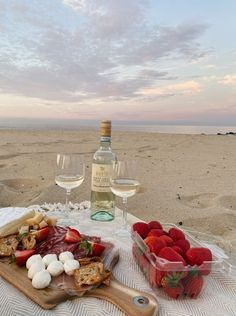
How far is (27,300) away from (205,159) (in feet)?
18.3

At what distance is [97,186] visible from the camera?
1.60 meters

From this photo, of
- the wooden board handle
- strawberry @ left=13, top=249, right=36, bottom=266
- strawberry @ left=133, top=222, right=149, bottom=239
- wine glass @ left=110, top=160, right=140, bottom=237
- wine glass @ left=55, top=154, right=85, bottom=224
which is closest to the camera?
the wooden board handle

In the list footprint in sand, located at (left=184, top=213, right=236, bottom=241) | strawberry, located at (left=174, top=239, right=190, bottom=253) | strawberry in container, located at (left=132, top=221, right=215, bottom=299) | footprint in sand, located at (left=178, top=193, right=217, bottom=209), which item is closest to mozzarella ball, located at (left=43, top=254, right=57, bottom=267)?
strawberry in container, located at (left=132, top=221, right=215, bottom=299)

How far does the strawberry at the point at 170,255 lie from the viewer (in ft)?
3.12

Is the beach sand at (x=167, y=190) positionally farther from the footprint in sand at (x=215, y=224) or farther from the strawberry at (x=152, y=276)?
the strawberry at (x=152, y=276)

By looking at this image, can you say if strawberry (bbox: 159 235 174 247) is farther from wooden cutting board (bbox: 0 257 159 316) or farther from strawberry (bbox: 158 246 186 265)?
wooden cutting board (bbox: 0 257 159 316)

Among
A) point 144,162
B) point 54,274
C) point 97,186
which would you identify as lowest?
point 144,162

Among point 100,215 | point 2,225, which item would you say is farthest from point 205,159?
point 2,225

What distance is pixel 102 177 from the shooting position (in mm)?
1587

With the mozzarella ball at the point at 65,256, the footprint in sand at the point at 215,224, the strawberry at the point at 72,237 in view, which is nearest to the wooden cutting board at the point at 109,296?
the mozzarella ball at the point at 65,256

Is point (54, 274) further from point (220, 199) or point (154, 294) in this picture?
point (220, 199)

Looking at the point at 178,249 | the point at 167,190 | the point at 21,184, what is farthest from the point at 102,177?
the point at 21,184

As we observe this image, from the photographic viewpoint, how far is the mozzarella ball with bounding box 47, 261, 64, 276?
987mm

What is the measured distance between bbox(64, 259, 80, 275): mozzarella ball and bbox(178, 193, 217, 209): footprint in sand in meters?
2.18
